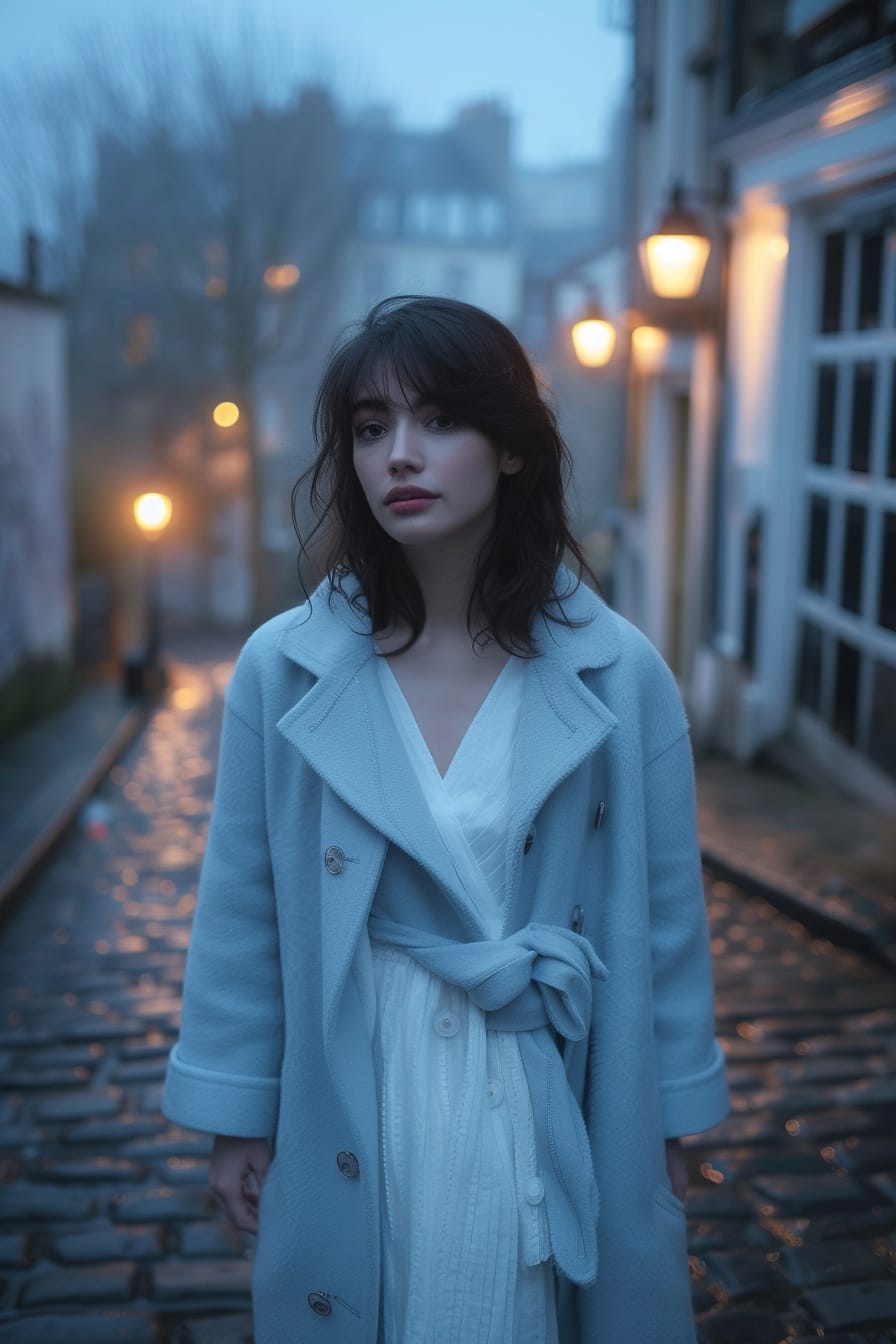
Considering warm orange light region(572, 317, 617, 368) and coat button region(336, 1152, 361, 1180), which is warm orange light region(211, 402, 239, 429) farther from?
coat button region(336, 1152, 361, 1180)

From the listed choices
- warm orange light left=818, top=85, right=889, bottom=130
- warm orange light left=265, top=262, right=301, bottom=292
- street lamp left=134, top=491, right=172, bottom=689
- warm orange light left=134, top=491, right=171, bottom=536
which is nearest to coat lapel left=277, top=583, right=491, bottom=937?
warm orange light left=818, top=85, right=889, bottom=130

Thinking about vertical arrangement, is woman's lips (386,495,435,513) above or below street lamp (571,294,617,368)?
below

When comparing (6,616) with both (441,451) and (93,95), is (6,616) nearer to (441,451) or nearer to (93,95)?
(441,451)

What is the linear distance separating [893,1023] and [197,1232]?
258 centimetres

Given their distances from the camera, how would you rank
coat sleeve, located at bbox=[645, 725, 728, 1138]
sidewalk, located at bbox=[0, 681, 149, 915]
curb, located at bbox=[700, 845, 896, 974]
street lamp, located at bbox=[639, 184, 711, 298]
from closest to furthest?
coat sleeve, located at bbox=[645, 725, 728, 1138]
curb, located at bbox=[700, 845, 896, 974]
sidewalk, located at bbox=[0, 681, 149, 915]
street lamp, located at bbox=[639, 184, 711, 298]

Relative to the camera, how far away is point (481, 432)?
2059 millimetres

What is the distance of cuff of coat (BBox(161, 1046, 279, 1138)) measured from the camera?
7.11 ft

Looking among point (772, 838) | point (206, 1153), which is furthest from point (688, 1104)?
point (772, 838)

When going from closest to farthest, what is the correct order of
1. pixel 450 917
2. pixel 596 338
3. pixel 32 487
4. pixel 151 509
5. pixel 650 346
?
1. pixel 450 917
2. pixel 596 338
3. pixel 650 346
4. pixel 32 487
5. pixel 151 509

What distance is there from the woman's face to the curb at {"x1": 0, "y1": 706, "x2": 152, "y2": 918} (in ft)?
17.2

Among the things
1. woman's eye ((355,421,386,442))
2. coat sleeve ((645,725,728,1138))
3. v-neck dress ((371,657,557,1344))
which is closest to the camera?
v-neck dress ((371,657,557,1344))

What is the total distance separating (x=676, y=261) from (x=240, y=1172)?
310 inches

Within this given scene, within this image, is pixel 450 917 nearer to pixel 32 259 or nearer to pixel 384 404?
pixel 384 404

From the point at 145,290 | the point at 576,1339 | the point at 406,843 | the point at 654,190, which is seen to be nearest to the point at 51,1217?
the point at 576,1339
